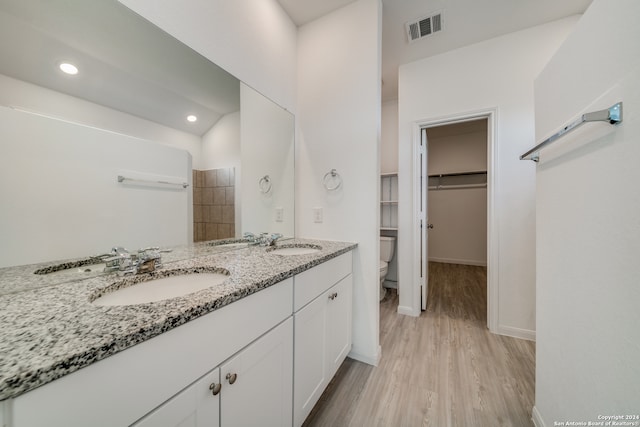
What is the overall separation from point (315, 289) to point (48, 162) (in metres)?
1.12

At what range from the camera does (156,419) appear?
516mm

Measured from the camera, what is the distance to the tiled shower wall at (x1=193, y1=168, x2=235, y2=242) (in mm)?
1210

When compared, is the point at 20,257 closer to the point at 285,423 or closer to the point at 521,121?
the point at 285,423

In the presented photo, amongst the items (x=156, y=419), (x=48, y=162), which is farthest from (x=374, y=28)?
(x=156, y=419)

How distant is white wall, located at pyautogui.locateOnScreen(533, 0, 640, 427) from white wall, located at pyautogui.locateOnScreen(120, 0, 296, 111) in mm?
1578

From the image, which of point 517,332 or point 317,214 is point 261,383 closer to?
point 317,214

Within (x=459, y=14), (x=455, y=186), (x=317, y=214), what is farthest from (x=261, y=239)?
(x=455, y=186)

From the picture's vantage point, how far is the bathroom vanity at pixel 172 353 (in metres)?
0.39

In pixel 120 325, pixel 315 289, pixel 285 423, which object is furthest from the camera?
pixel 315 289

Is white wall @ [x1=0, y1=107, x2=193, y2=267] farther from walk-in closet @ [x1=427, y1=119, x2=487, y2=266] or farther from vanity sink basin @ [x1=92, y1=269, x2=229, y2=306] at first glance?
walk-in closet @ [x1=427, y1=119, x2=487, y2=266]

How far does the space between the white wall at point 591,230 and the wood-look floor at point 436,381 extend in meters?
0.27

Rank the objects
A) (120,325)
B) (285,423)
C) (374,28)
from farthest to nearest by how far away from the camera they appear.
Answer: (374,28)
(285,423)
(120,325)

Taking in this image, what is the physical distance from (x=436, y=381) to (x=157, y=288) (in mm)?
1683

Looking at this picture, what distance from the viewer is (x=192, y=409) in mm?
592
